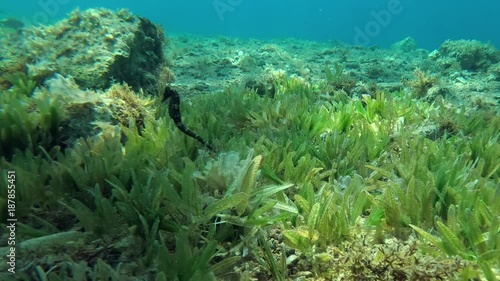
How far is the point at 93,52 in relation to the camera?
632 centimetres

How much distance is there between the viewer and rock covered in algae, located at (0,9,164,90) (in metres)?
5.92

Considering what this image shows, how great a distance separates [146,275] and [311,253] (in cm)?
103

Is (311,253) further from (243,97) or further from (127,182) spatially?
(243,97)

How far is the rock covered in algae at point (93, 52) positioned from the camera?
592cm

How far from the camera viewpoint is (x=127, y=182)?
2.83 m
